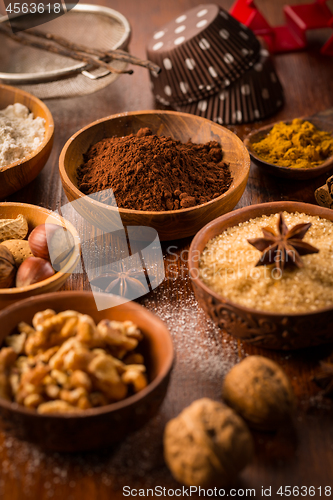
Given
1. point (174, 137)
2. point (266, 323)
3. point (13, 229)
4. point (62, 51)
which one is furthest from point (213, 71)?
point (266, 323)

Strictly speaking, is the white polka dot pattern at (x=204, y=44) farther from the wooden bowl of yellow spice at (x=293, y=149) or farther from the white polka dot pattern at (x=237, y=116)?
Answer: the wooden bowl of yellow spice at (x=293, y=149)

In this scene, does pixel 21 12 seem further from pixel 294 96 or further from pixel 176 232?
pixel 176 232

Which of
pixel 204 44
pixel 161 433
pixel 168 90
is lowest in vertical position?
pixel 161 433

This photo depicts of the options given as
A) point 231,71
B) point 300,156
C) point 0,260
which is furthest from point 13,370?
point 231,71

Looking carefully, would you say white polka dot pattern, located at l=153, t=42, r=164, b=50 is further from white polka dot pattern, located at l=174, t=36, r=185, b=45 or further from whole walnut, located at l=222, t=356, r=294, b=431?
whole walnut, located at l=222, t=356, r=294, b=431

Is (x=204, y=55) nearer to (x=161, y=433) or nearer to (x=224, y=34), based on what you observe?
(x=224, y=34)
